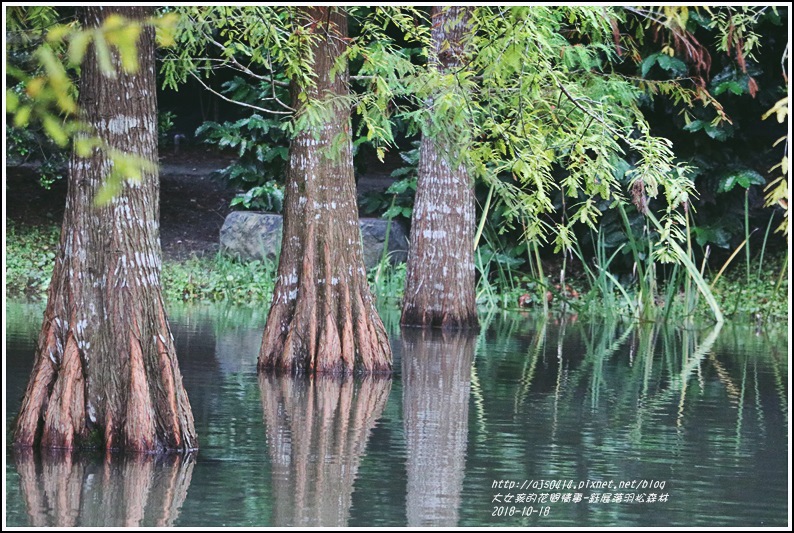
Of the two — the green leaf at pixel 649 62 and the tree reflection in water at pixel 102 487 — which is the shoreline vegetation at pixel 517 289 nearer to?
the green leaf at pixel 649 62

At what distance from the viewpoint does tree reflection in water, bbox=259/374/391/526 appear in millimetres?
6398

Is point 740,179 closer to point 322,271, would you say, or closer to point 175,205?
point 322,271

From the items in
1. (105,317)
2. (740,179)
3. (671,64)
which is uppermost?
(671,64)

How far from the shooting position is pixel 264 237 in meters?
21.0

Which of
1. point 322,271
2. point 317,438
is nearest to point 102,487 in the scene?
point 317,438

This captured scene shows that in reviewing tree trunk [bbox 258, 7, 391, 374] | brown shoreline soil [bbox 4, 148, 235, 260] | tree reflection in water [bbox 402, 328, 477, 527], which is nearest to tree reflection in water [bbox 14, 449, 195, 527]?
tree reflection in water [bbox 402, 328, 477, 527]

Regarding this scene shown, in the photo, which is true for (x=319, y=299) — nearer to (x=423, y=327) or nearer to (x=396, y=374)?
(x=396, y=374)

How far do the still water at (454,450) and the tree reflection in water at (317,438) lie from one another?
2 cm

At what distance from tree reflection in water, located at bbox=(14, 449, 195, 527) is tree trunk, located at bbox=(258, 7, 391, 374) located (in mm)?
3883

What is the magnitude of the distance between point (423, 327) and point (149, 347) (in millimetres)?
8689

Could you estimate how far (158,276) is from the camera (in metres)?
7.57

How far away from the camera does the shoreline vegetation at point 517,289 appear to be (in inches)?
717

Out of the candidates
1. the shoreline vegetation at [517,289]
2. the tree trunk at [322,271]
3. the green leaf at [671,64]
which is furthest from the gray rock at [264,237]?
the tree trunk at [322,271]

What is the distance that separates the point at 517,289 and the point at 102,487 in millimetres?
13882
